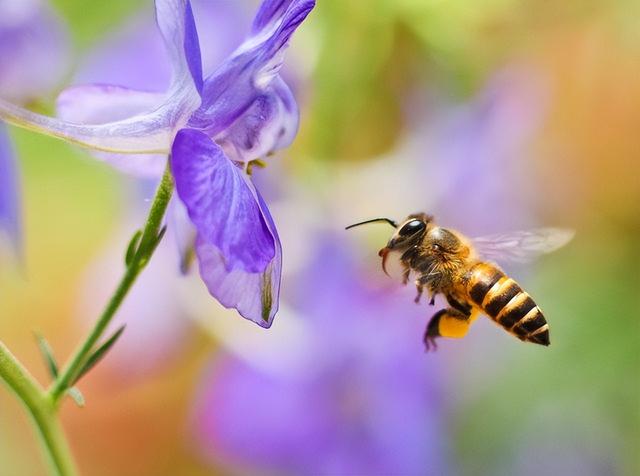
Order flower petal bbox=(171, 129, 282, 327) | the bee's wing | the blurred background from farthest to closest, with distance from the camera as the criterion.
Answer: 1. the blurred background
2. the bee's wing
3. flower petal bbox=(171, 129, 282, 327)

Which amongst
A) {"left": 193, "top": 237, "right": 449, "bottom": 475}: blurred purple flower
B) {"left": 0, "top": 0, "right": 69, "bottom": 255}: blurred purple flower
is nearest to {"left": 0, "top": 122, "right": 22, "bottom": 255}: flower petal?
{"left": 0, "top": 0, "right": 69, "bottom": 255}: blurred purple flower

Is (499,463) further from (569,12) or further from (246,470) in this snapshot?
(569,12)

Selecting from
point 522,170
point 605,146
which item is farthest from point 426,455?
point 605,146

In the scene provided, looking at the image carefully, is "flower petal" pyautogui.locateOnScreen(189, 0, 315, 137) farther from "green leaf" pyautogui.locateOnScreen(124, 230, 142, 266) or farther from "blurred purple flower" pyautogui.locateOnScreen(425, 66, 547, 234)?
"blurred purple flower" pyautogui.locateOnScreen(425, 66, 547, 234)

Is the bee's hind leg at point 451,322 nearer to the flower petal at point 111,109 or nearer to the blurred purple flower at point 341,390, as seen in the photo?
the flower petal at point 111,109

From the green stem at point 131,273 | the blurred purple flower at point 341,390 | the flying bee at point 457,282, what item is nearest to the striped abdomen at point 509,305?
the flying bee at point 457,282
